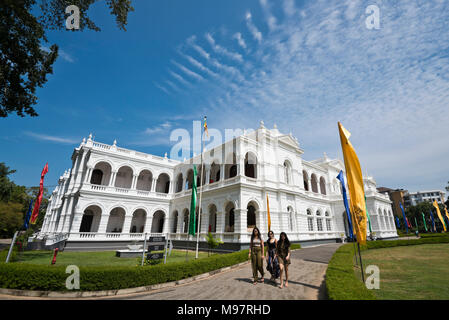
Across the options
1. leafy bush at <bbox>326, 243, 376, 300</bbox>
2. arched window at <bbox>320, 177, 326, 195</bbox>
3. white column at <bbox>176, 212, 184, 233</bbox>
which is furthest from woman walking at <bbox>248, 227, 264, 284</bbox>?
arched window at <bbox>320, 177, 326, 195</bbox>

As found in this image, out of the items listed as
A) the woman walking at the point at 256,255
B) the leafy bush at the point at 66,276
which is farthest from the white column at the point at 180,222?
the woman walking at the point at 256,255

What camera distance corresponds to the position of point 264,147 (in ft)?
69.6

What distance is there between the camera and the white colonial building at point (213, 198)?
1934 centimetres

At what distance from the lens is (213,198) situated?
20578mm

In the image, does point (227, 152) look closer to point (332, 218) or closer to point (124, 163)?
point (124, 163)

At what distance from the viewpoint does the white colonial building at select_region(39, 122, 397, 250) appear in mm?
19344

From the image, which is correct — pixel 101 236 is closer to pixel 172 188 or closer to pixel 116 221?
pixel 116 221

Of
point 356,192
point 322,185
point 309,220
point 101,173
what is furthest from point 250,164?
point 101,173

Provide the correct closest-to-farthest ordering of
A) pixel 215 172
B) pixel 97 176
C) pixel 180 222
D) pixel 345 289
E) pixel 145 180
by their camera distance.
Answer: pixel 345 289 < pixel 180 222 < pixel 97 176 < pixel 215 172 < pixel 145 180

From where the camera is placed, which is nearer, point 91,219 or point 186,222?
point 91,219

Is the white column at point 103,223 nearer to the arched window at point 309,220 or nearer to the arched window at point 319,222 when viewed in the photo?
the arched window at point 309,220

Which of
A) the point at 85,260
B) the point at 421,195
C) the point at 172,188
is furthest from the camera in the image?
the point at 421,195
